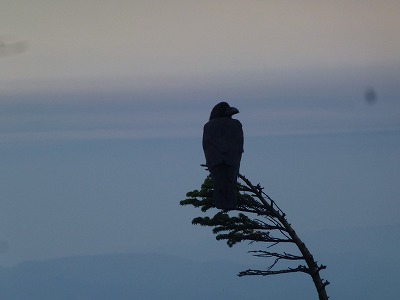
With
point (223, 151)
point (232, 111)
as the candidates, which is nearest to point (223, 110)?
point (232, 111)

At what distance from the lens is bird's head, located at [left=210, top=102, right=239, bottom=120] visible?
12.7 m

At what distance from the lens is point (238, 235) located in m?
11.9

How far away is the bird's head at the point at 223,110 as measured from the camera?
1272 centimetres

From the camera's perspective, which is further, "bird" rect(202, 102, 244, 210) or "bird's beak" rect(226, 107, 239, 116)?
"bird's beak" rect(226, 107, 239, 116)

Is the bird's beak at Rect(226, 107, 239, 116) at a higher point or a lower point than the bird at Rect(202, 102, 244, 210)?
higher

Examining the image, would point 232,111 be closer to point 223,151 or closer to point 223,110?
point 223,110

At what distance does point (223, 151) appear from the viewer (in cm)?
1157

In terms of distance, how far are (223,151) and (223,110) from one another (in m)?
1.50

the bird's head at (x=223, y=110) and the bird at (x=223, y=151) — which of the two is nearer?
the bird at (x=223, y=151)

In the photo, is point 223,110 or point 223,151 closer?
point 223,151

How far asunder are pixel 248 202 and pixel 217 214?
699 millimetres

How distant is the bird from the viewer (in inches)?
435

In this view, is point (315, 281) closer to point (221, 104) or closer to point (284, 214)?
point (284, 214)

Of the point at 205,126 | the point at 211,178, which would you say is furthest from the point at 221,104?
the point at 211,178
